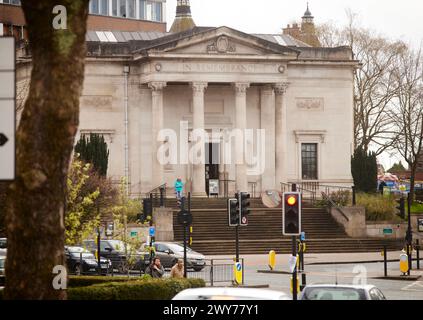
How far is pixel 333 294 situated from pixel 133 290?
6.78 metres

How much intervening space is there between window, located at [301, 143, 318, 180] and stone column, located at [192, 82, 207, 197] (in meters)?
7.50

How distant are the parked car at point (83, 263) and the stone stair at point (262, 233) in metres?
11.3

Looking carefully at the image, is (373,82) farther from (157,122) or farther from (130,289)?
(130,289)

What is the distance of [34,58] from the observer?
1848 centimetres

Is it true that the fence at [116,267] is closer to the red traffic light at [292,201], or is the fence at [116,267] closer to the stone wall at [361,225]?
the red traffic light at [292,201]

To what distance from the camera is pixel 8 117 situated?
45.7 ft

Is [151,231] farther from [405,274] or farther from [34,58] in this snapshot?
[34,58]

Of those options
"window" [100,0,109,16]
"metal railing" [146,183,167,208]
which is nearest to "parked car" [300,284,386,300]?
"metal railing" [146,183,167,208]

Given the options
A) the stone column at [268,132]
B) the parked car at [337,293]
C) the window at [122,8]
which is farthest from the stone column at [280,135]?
the parked car at [337,293]

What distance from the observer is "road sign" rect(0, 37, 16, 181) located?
13820 millimetres

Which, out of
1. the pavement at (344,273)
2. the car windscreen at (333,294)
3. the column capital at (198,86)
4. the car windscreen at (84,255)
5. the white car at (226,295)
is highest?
the column capital at (198,86)

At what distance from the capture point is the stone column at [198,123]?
7362 cm
